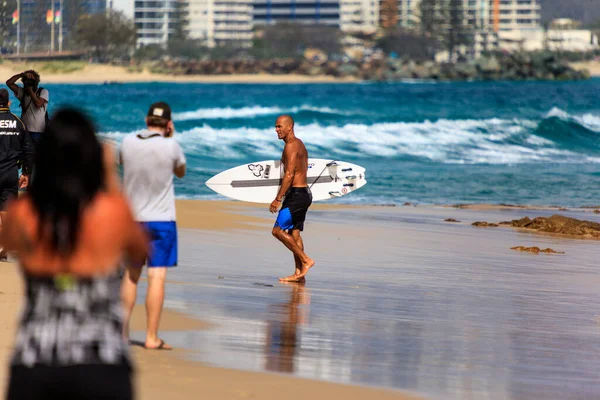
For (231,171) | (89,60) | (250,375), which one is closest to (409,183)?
(231,171)

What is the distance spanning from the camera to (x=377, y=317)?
7.42 metres

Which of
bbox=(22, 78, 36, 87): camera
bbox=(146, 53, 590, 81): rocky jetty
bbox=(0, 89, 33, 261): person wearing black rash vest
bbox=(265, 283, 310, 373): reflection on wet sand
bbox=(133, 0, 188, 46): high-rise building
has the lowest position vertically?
bbox=(265, 283, 310, 373): reflection on wet sand

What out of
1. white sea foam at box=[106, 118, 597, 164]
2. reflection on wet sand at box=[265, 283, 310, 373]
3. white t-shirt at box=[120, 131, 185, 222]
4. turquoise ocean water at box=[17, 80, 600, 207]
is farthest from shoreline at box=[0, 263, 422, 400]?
white sea foam at box=[106, 118, 597, 164]

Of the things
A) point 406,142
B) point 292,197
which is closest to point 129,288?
point 292,197

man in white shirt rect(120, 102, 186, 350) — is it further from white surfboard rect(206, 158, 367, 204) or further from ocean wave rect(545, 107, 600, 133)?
ocean wave rect(545, 107, 600, 133)

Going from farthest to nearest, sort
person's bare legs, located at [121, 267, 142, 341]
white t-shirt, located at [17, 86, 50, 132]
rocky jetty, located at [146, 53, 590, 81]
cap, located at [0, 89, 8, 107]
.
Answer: rocky jetty, located at [146, 53, 590, 81], white t-shirt, located at [17, 86, 50, 132], cap, located at [0, 89, 8, 107], person's bare legs, located at [121, 267, 142, 341]

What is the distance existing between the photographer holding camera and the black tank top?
5698 mm

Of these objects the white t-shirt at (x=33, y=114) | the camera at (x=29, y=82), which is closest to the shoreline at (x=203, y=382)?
the camera at (x=29, y=82)

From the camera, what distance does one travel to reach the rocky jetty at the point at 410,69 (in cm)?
12138

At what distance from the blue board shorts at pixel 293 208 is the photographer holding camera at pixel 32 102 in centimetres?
207

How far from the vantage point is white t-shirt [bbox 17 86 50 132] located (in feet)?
28.6

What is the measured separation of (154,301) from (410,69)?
132 m

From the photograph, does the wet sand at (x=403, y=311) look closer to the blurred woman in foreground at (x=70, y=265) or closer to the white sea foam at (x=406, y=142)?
the blurred woman in foreground at (x=70, y=265)

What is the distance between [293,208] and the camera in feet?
29.7
